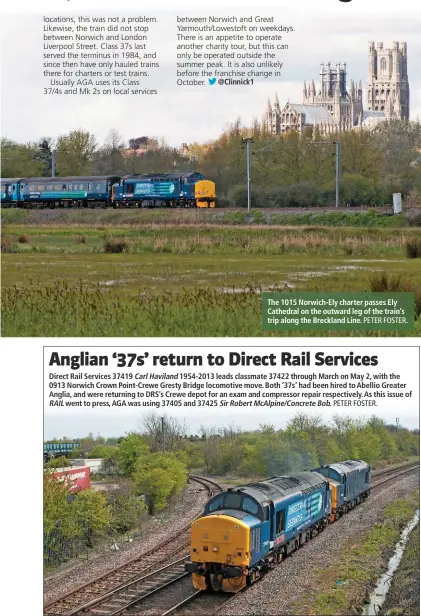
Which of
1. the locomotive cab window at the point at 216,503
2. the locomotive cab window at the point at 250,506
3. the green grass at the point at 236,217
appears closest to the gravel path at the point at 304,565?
the locomotive cab window at the point at 250,506

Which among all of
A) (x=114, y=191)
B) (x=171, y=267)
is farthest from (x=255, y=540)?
(x=114, y=191)

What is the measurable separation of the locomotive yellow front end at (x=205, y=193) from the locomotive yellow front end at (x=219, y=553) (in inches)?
186

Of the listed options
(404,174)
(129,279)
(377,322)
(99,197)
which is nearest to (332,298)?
(377,322)

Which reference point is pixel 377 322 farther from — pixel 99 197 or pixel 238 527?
pixel 99 197

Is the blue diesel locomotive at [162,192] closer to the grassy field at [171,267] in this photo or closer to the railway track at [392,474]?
the grassy field at [171,267]

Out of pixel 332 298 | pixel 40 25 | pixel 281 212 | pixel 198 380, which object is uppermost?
pixel 40 25

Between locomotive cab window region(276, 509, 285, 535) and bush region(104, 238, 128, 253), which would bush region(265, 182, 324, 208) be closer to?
bush region(104, 238, 128, 253)

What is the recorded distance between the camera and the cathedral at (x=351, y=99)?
8.80 metres

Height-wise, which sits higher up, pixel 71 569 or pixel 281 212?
pixel 281 212

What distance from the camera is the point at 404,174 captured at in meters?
12.9

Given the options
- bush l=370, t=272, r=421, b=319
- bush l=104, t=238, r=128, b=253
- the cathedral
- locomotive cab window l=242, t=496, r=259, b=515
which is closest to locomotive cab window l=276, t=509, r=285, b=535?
locomotive cab window l=242, t=496, r=259, b=515

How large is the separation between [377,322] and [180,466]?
5.11 metres

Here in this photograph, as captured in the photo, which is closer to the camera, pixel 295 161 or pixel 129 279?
pixel 129 279

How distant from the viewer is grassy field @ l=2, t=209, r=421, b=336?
32.4 feet
